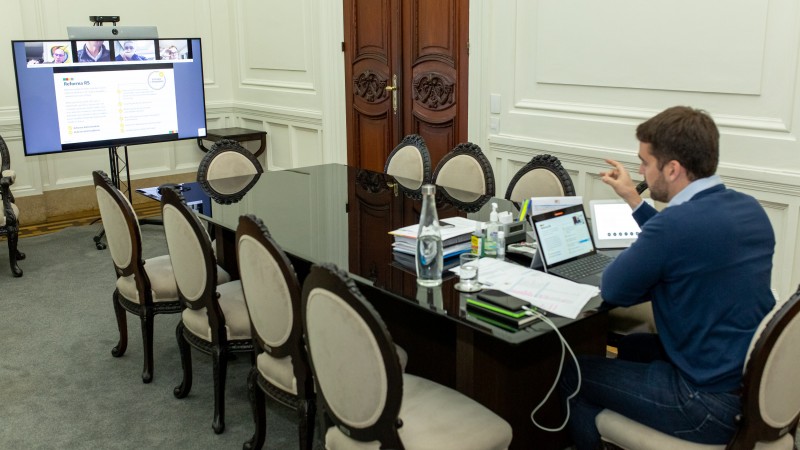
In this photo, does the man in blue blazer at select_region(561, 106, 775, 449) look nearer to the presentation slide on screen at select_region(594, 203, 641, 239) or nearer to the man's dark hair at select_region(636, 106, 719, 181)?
the man's dark hair at select_region(636, 106, 719, 181)

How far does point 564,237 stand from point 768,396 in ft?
2.58

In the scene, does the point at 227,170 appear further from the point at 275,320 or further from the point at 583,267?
the point at 583,267

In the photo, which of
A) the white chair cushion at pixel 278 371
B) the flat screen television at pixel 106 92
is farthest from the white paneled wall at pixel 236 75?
the white chair cushion at pixel 278 371

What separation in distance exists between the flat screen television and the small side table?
2.51 ft

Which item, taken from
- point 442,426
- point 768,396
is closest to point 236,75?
point 442,426

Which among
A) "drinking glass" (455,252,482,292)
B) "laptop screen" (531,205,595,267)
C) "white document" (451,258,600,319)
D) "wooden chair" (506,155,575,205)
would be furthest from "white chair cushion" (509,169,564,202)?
"drinking glass" (455,252,482,292)

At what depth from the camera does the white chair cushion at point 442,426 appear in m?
2.01

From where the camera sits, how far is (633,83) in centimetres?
406

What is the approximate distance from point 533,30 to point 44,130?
328cm

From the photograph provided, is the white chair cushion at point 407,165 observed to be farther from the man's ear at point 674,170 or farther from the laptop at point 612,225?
the man's ear at point 674,170

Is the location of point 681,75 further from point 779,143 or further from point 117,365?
point 117,365

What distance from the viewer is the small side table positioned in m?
6.77

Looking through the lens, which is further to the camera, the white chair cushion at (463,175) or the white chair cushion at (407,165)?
the white chair cushion at (407,165)

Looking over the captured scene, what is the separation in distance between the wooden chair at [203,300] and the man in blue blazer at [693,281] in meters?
1.43
